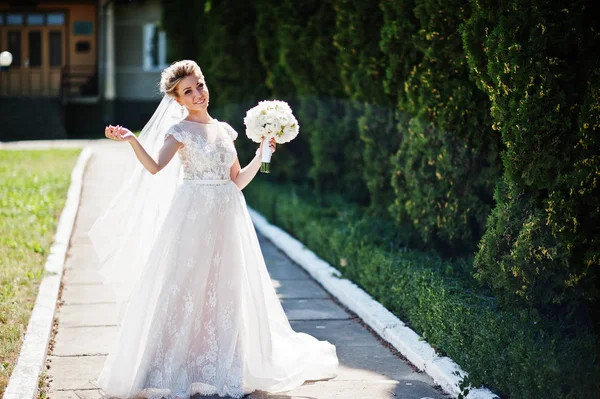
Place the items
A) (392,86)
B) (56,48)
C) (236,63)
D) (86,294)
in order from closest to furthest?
(86,294) < (392,86) < (236,63) < (56,48)

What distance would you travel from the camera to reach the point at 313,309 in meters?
8.27

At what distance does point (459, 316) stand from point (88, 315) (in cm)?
353

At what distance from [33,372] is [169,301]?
109 cm

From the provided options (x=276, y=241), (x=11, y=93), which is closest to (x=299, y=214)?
(x=276, y=241)

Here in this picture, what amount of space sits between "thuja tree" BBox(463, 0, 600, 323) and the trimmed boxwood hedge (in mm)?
287

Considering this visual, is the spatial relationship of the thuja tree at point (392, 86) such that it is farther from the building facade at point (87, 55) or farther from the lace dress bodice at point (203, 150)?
the building facade at point (87, 55)

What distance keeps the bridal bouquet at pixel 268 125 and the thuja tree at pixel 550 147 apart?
58.6 inches

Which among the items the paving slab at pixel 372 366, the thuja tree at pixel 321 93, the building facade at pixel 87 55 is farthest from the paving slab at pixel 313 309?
the building facade at pixel 87 55

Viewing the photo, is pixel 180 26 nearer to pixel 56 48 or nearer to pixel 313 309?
pixel 313 309

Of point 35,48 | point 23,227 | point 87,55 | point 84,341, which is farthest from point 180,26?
point 35,48

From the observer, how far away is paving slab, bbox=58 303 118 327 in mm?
7547

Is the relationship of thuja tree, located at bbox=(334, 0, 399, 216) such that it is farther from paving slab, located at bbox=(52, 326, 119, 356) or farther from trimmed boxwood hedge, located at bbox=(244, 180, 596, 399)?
paving slab, located at bbox=(52, 326, 119, 356)

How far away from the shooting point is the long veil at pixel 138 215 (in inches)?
241

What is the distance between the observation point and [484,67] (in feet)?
21.5
